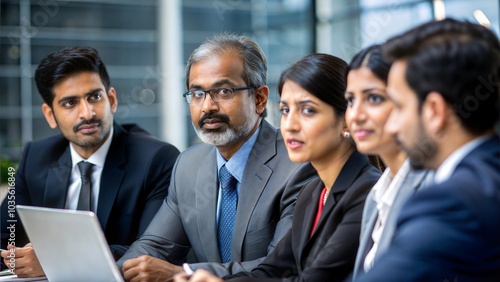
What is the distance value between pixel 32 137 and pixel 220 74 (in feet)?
18.7

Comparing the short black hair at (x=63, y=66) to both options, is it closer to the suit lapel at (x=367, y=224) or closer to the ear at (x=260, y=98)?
the ear at (x=260, y=98)

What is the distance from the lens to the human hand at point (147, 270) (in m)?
2.16

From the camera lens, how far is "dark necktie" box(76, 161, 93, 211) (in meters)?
2.97

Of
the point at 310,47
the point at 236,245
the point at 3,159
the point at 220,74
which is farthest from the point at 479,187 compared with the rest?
the point at 3,159

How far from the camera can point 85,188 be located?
3.00m

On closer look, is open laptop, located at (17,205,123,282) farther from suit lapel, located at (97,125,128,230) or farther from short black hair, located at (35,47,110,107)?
short black hair, located at (35,47,110,107)

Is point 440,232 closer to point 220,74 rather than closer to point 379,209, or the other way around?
point 379,209

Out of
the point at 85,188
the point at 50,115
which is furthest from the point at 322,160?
the point at 50,115

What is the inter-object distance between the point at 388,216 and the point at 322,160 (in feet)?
1.42

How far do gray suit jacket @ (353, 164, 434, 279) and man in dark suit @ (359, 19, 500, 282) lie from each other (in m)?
0.18

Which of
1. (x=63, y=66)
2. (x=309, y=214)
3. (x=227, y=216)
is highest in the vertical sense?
(x=63, y=66)

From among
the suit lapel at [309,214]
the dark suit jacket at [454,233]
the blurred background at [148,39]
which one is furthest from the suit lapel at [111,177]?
the blurred background at [148,39]

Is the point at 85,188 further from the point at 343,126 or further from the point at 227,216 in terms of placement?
the point at 343,126

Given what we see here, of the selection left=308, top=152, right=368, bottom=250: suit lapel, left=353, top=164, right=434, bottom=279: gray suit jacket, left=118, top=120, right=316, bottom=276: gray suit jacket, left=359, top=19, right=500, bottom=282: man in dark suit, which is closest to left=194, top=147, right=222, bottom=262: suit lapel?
left=118, top=120, right=316, bottom=276: gray suit jacket
